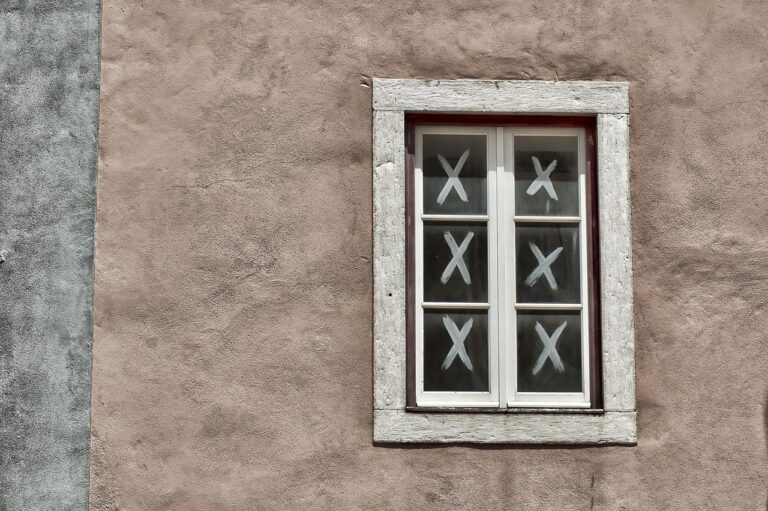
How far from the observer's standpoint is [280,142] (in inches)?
236

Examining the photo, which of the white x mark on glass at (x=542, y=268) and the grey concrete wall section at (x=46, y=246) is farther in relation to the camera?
the white x mark on glass at (x=542, y=268)

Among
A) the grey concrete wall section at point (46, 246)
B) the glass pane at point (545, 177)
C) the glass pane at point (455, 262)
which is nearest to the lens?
the grey concrete wall section at point (46, 246)

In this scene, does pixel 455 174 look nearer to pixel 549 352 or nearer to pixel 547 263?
pixel 547 263

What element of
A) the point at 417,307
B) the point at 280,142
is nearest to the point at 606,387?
the point at 417,307

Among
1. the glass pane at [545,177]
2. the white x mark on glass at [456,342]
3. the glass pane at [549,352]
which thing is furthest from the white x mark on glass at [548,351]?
the glass pane at [545,177]

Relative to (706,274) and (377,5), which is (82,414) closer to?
(377,5)

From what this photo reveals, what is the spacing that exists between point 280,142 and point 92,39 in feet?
3.44

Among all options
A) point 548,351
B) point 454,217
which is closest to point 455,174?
point 454,217

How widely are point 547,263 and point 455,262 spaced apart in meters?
0.45

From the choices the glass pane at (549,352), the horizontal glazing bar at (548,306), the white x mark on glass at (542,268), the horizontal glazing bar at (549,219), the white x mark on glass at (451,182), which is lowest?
the glass pane at (549,352)

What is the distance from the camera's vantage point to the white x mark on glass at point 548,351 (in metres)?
5.98

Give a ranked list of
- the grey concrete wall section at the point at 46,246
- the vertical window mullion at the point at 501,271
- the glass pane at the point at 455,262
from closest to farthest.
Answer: the grey concrete wall section at the point at 46,246 < the vertical window mullion at the point at 501,271 < the glass pane at the point at 455,262

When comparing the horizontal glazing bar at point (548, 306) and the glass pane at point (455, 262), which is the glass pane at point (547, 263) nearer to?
the horizontal glazing bar at point (548, 306)

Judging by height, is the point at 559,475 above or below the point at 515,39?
below
